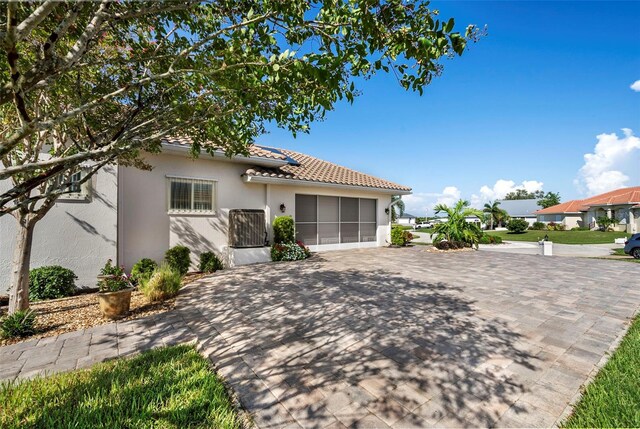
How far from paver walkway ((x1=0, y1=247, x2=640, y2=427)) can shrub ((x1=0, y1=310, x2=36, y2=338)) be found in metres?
0.37

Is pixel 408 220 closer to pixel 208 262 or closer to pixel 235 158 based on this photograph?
pixel 235 158

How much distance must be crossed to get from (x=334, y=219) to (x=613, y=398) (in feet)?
36.8

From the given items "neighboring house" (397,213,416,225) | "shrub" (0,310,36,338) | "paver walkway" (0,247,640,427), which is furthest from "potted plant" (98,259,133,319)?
"neighboring house" (397,213,416,225)

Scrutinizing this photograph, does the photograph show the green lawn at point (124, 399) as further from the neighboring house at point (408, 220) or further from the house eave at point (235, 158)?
the neighboring house at point (408, 220)

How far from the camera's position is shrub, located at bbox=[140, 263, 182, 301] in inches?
221

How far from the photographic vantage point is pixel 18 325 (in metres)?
4.02

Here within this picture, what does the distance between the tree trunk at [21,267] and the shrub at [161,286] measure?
1.81m

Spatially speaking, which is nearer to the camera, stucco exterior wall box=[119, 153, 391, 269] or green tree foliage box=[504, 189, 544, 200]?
stucco exterior wall box=[119, 153, 391, 269]

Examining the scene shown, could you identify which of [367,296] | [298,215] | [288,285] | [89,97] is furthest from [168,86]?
[298,215]

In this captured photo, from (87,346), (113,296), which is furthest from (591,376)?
(113,296)

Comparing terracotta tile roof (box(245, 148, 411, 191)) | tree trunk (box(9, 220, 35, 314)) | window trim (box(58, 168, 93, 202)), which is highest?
terracotta tile roof (box(245, 148, 411, 191))

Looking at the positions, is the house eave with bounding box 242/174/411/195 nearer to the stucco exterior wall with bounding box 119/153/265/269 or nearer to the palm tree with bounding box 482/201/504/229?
the stucco exterior wall with bounding box 119/153/265/269

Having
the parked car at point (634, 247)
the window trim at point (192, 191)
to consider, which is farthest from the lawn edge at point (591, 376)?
the parked car at point (634, 247)

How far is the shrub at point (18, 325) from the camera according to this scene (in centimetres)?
396
